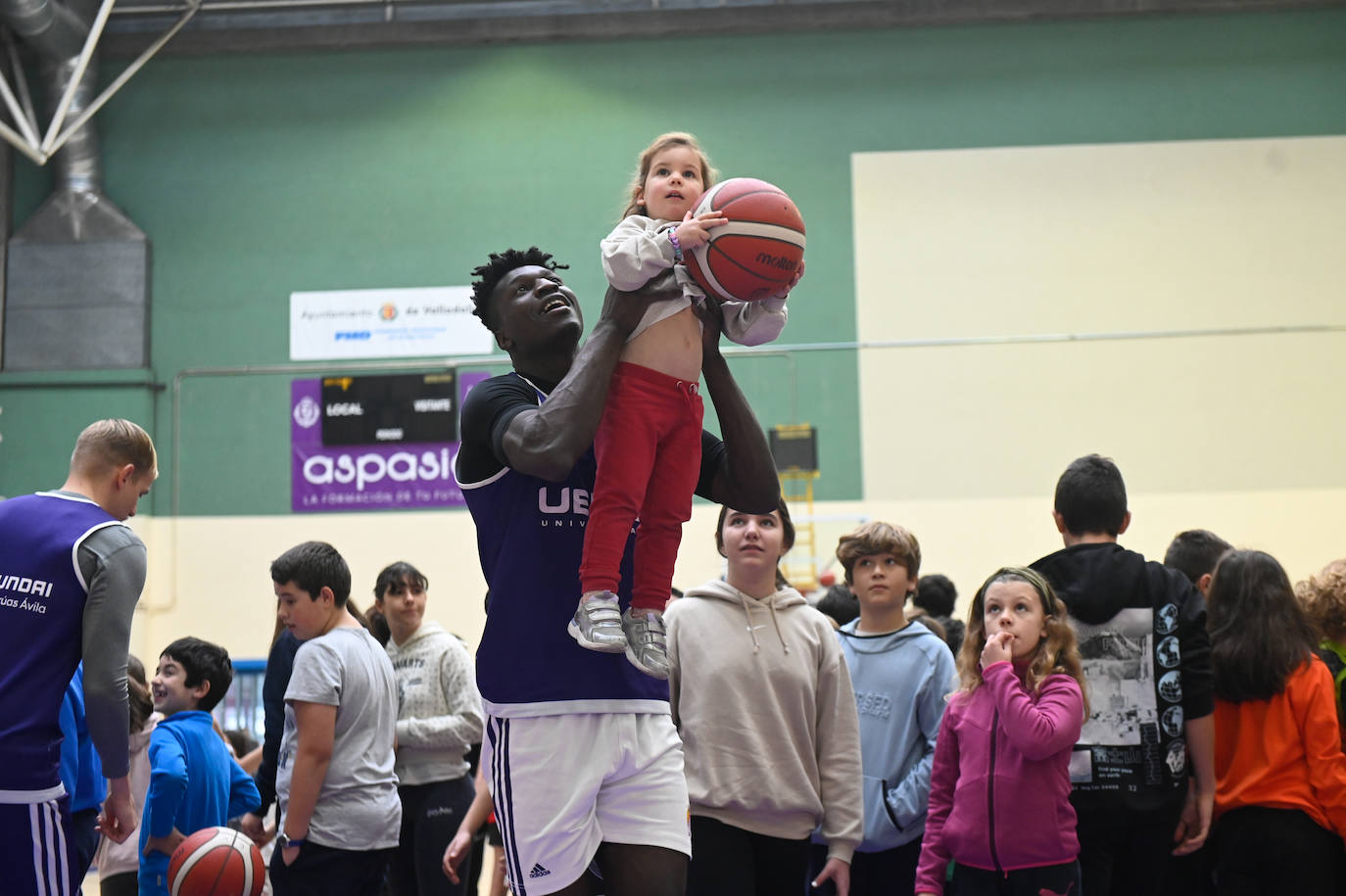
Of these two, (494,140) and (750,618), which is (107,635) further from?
(494,140)

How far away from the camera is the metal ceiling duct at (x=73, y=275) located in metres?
10.7

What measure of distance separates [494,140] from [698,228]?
904 centimetres

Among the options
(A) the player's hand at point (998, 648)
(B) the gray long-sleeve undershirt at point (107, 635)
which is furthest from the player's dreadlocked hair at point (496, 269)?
(A) the player's hand at point (998, 648)

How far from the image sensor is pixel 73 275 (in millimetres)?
10758

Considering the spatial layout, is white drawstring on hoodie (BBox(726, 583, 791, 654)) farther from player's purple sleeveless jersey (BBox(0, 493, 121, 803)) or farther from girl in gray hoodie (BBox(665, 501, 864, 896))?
player's purple sleeveless jersey (BBox(0, 493, 121, 803))

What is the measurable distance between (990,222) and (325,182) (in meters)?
5.73

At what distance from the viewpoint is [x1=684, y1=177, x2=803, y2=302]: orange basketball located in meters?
2.42

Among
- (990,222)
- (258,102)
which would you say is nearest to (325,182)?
(258,102)

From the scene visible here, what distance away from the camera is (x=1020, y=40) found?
35.6 ft

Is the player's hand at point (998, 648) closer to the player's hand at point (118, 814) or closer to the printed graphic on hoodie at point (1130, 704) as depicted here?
the printed graphic on hoodie at point (1130, 704)

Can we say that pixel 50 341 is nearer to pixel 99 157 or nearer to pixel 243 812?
pixel 99 157

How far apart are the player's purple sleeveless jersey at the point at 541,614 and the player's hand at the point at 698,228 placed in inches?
19.9

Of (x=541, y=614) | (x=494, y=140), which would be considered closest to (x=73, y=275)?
(x=494, y=140)

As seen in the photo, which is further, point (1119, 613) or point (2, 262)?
point (2, 262)
